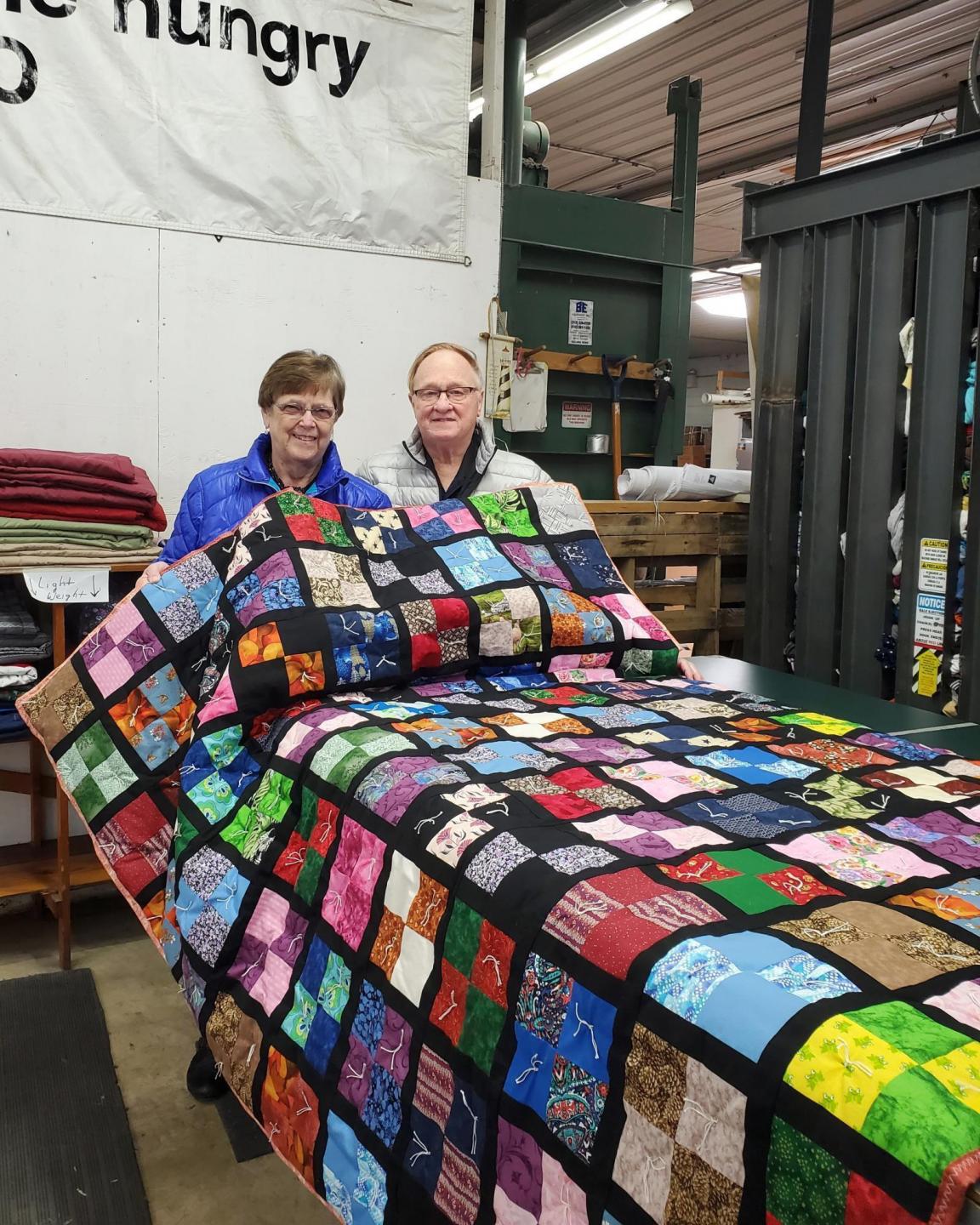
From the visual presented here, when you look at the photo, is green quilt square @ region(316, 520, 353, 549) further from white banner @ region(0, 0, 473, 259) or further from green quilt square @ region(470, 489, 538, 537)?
white banner @ region(0, 0, 473, 259)

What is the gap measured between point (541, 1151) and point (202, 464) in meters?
2.57

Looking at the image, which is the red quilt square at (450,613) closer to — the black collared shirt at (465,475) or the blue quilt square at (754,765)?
the blue quilt square at (754,765)

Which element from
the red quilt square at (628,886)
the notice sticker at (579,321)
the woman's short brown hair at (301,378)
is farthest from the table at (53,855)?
the notice sticker at (579,321)

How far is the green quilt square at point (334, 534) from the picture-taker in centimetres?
189

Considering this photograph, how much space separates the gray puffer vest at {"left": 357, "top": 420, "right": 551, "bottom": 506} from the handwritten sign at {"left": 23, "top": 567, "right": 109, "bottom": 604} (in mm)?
741

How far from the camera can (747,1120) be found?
0.76m

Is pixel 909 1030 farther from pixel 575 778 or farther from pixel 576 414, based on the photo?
pixel 576 414

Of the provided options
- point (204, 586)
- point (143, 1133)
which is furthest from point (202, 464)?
point (143, 1133)

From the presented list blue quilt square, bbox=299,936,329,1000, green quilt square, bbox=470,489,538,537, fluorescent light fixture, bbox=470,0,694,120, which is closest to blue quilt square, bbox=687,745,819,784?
blue quilt square, bbox=299,936,329,1000

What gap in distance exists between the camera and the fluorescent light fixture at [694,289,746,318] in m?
12.2

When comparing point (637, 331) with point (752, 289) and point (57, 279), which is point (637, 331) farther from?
point (57, 279)

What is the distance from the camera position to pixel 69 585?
8.34 feet

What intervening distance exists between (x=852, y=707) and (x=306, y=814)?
1.36 m

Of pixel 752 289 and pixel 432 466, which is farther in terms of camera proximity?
pixel 752 289
